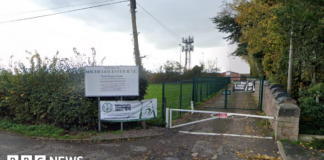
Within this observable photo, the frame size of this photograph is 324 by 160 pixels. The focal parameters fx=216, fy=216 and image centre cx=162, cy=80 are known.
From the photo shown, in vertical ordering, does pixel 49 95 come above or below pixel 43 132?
above

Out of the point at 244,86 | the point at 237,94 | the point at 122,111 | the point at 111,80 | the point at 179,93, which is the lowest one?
the point at 122,111

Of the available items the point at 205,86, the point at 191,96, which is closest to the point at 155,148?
the point at 191,96

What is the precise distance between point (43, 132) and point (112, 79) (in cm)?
283

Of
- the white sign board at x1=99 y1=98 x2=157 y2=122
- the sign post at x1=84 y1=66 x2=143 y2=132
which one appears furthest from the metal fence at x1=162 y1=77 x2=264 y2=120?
the sign post at x1=84 y1=66 x2=143 y2=132

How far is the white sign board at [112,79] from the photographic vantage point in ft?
23.4

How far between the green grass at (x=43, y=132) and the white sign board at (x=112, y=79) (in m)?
1.40

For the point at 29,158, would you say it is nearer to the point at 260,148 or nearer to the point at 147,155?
the point at 147,155

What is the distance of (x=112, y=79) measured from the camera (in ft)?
23.5

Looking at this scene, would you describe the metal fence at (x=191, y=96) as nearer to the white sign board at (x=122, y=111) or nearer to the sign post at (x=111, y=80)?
the white sign board at (x=122, y=111)

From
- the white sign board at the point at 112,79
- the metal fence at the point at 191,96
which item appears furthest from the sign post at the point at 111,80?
the metal fence at the point at 191,96

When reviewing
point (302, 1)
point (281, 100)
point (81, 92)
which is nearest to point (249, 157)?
point (281, 100)

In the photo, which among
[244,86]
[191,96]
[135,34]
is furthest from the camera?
[191,96]

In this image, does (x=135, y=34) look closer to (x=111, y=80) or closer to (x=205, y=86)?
(x=111, y=80)

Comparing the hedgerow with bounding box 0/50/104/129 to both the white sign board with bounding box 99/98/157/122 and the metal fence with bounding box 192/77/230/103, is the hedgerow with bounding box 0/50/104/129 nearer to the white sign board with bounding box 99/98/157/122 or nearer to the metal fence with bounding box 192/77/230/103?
the white sign board with bounding box 99/98/157/122
